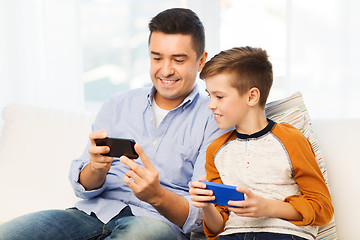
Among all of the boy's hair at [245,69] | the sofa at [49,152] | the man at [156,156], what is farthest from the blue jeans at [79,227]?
the boy's hair at [245,69]

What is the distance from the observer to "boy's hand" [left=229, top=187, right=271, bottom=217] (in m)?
1.43

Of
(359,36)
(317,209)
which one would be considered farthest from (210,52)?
(317,209)

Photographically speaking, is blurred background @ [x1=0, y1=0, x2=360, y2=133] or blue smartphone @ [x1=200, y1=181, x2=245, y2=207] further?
→ blurred background @ [x1=0, y1=0, x2=360, y2=133]

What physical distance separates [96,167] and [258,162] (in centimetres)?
57

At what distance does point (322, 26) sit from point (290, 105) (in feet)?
3.35

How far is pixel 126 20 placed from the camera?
3.08 metres

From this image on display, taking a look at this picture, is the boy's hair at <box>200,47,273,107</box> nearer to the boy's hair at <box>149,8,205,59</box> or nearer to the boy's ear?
the boy's ear

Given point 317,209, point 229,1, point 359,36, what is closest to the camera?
point 317,209

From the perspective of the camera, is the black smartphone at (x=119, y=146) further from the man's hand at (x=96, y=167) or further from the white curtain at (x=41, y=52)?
the white curtain at (x=41, y=52)

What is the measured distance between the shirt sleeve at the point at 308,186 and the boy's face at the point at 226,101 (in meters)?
0.19

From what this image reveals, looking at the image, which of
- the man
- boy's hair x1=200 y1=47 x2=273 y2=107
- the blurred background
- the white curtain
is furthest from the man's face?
the white curtain

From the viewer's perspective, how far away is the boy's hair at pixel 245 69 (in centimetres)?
163

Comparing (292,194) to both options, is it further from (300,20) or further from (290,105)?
(300,20)

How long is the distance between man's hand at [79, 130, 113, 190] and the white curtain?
1.44 metres
